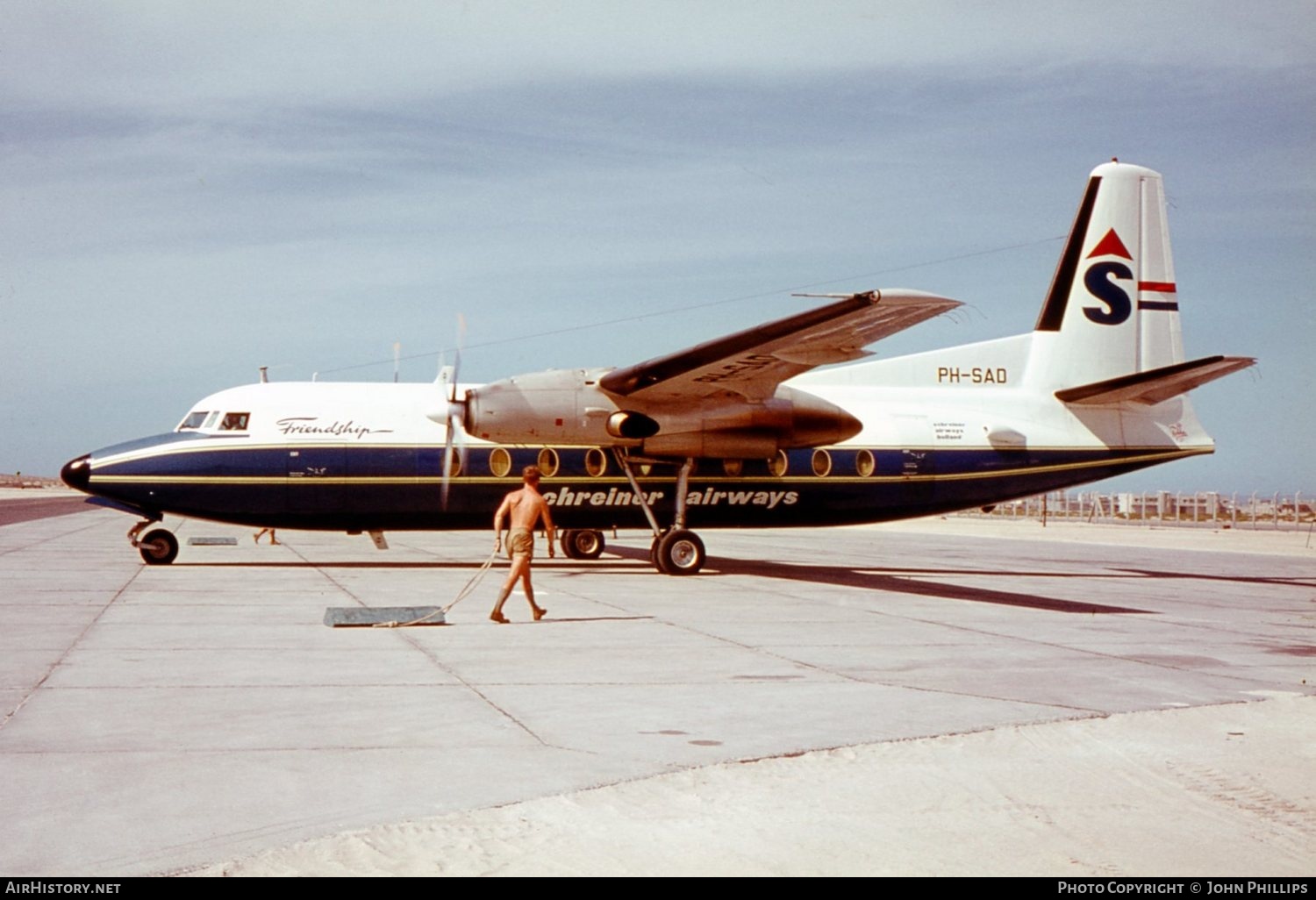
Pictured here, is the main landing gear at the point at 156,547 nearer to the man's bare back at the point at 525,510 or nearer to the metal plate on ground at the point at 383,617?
the metal plate on ground at the point at 383,617

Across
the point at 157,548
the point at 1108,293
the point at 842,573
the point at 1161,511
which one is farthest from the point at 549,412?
the point at 1161,511

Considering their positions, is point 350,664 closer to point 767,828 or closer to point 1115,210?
point 767,828

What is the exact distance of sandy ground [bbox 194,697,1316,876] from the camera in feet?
17.9

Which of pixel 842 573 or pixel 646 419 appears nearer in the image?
pixel 646 419

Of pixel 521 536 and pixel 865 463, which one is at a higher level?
pixel 865 463

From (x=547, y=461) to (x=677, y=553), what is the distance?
123 inches

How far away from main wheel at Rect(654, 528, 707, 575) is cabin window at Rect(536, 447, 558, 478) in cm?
249

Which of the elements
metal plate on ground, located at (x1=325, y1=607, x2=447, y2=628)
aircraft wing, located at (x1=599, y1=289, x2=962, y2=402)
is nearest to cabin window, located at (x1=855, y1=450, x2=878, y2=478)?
aircraft wing, located at (x1=599, y1=289, x2=962, y2=402)

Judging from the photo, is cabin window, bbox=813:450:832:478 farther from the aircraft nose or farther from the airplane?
the aircraft nose

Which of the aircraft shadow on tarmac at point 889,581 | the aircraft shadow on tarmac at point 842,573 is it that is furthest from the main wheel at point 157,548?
the aircraft shadow on tarmac at point 889,581

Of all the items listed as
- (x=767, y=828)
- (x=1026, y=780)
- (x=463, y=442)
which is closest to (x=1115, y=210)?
(x=463, y=442)

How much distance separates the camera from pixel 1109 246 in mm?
25891

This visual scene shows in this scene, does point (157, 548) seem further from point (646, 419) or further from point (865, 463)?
point (865, 463)

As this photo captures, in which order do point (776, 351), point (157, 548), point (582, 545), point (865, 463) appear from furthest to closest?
point (582, 545)
point (865, 463)
point (157, 548)
point (776, 351)
